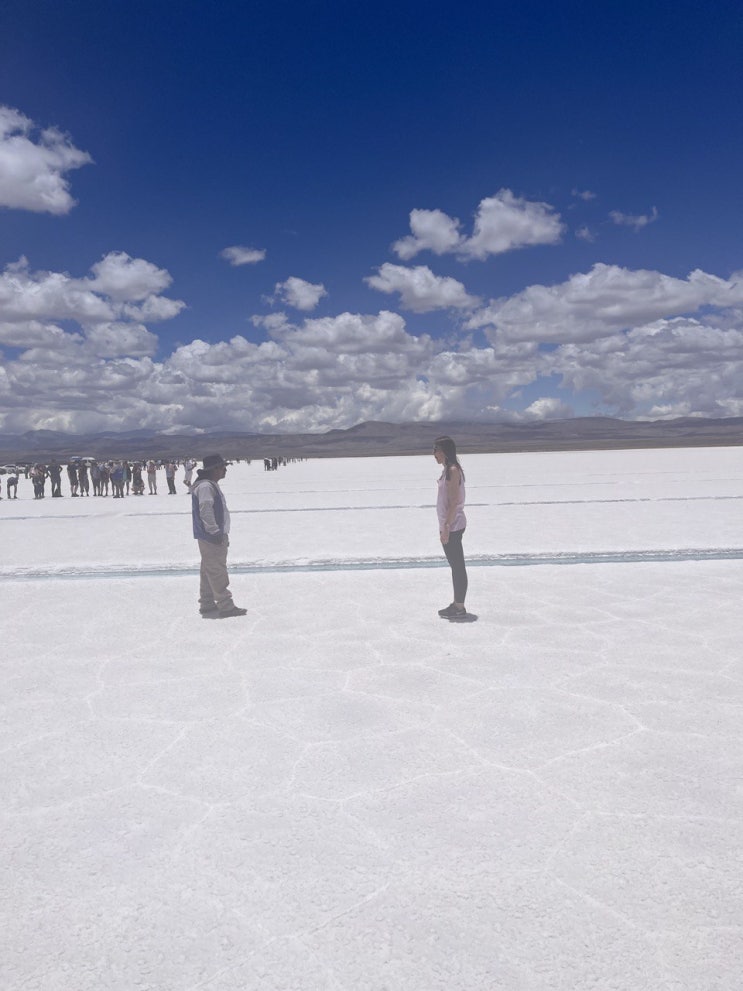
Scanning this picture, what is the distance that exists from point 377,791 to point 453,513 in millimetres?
3001

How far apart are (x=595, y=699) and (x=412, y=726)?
117 cm

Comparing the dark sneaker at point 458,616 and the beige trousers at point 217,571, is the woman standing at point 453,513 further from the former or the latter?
the beige trousers at point 217,571

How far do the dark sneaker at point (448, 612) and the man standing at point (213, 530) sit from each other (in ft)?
6.05

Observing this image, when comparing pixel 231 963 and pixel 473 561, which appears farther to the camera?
pixel 473 561

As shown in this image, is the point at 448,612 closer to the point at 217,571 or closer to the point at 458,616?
the point at 458,616

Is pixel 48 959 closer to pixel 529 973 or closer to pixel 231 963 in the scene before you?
pixel 231 963

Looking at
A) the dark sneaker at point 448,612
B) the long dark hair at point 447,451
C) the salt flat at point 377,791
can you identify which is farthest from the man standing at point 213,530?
the long dark hair at point 447,451

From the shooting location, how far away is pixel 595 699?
159 inches

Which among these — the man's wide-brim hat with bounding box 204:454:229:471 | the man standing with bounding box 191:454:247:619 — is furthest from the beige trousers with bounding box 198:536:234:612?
the man's wide-brim hat with bounding box 204:454:229:471

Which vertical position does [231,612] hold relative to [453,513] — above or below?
below

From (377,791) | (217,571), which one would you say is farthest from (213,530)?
(377,791)

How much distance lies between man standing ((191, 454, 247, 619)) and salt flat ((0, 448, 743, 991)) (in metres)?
0.25

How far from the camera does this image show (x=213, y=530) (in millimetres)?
6035

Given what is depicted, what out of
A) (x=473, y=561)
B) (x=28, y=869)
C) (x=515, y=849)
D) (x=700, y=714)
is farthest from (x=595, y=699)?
(x=473, y=561)
